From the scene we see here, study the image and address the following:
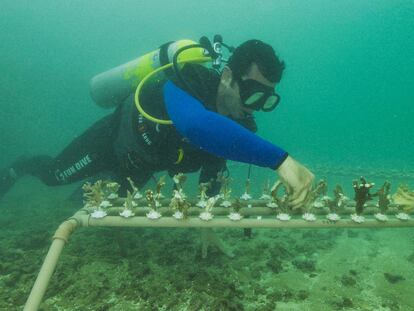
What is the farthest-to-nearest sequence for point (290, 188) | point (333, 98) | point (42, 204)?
point (333, 98) < point (42, 204) < point (290, 188)

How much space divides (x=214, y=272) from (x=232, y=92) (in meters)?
2.04

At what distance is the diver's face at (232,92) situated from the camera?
286 centimetres

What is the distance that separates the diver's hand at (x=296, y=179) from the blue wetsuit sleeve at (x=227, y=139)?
0.21 ft

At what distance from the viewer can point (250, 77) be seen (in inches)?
112

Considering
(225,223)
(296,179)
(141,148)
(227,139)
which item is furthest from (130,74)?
(296,179)

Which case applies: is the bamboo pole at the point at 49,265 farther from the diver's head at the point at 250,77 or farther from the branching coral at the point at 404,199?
the branching coral at the point at 404,199

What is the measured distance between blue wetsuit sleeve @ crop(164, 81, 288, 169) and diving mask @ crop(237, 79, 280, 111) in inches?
26.9

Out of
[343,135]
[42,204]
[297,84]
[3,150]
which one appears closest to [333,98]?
[297,84]

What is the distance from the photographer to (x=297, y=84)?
3233 inches

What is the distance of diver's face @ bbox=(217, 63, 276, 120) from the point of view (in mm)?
2857

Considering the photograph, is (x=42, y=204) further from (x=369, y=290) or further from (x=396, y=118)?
(x=396, y=118)

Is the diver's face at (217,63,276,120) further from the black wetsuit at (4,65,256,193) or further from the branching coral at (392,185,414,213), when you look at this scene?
the branching coral at (392,185,414,213)

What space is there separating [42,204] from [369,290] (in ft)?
26.6

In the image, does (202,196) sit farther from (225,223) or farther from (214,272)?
(214,272)
